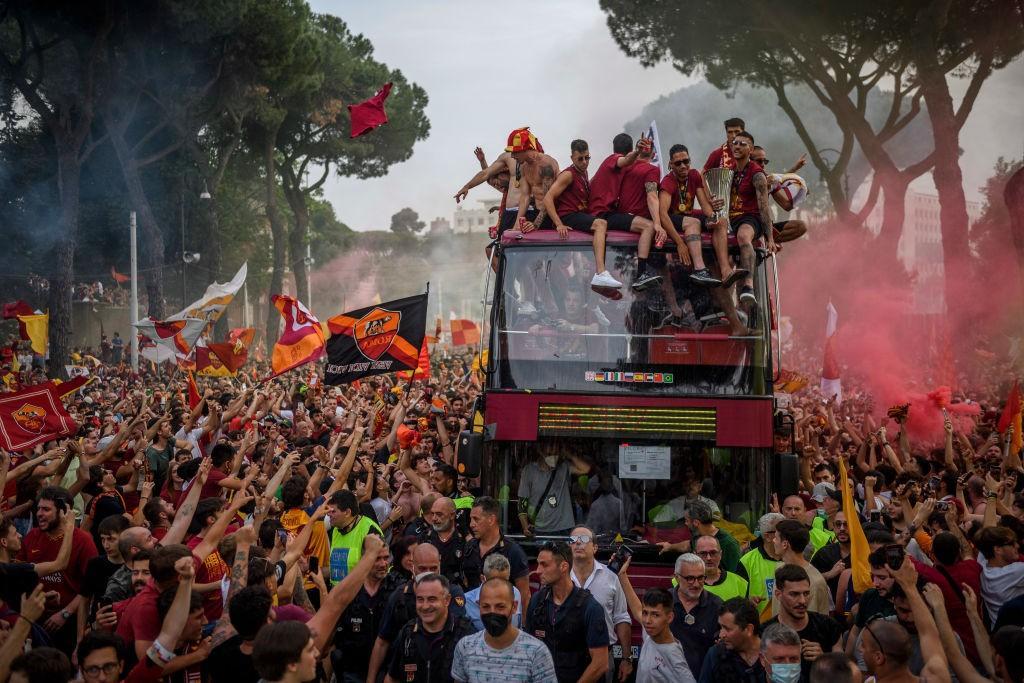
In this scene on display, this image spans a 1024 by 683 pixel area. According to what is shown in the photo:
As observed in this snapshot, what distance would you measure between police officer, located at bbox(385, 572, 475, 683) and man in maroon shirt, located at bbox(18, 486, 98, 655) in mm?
2197

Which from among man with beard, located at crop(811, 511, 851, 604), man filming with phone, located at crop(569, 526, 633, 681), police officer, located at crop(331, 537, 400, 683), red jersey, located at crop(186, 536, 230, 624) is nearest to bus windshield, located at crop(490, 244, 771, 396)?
man with beard, located at crop(811, 511, 851, 604)

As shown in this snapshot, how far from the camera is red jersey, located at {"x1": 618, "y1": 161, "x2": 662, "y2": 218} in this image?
981 centimetres

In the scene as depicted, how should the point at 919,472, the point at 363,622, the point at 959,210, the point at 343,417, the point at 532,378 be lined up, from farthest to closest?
the point at 959,210, the point at 343,417, the point at 919,472, the point at 532,378, the point at 363,622

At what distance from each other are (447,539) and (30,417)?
188 inches

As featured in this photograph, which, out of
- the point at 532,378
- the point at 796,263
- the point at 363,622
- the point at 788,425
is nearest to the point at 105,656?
the point at 363,622

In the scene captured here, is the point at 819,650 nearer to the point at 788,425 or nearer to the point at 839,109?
the point at 788,425

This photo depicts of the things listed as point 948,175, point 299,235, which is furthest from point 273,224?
point 948,175

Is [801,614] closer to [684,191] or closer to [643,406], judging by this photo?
[643,406]

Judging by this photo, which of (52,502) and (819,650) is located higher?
(52,502)

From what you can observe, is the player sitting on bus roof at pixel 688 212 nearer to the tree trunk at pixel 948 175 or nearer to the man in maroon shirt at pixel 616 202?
the man in maroon shirt at pixel 616 202

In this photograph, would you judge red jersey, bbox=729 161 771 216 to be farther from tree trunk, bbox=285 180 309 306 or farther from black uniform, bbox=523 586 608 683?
tree trunk, bbox=285 180 309 306

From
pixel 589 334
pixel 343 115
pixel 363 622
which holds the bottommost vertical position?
pixel 363 622

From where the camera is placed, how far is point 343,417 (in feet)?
54.0

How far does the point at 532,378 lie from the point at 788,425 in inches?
89.9
